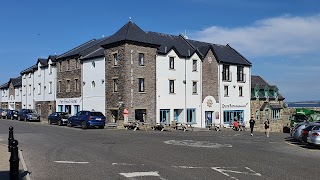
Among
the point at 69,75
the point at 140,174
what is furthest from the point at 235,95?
the point at 140,174

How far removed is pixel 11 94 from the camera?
69250 mm

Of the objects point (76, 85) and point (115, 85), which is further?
point (76, 85)

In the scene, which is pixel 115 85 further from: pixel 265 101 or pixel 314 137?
pixel 265 101

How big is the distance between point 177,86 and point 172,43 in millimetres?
6334

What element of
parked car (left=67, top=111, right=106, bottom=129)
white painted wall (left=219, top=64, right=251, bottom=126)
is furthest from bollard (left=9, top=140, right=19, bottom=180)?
white painted wall (left=219, top=64, right=251, bottom=126)

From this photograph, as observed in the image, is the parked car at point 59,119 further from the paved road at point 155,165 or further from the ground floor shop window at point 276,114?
the ground floor shop window at point 276,114

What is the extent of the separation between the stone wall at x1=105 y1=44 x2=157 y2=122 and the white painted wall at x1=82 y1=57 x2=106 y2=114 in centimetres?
107

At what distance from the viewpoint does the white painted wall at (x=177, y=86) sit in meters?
39.3

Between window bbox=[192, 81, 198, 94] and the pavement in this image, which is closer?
the pavement

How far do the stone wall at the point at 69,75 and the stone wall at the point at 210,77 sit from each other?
15051 mm

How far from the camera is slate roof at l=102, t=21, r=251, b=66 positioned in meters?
37.9

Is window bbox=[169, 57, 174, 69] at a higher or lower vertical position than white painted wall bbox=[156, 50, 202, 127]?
higher

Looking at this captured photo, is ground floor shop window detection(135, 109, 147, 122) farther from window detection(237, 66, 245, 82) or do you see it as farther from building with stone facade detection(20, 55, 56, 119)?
window detection(237, 66, 245, 82)

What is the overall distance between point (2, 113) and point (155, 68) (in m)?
29.2
